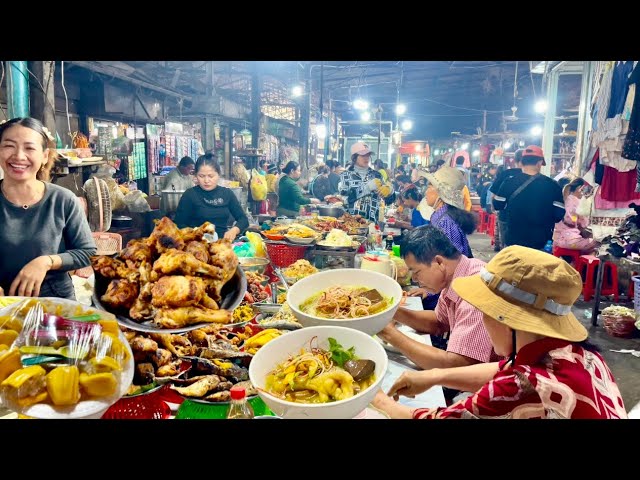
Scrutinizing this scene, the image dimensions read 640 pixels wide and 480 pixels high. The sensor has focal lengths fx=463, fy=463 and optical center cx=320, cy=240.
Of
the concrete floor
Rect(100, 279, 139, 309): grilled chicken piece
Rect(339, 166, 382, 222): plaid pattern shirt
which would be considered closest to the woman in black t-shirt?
Rect(100, 279, 139, 309): grilled chicken piece

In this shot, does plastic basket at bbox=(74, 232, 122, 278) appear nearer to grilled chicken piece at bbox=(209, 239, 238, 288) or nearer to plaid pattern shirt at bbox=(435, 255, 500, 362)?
grilled chicken piece at bbox=(209, 239, 238, 288)

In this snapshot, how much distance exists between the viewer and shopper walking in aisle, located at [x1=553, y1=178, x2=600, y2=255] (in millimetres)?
4402

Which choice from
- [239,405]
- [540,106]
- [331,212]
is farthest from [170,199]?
[540,106]

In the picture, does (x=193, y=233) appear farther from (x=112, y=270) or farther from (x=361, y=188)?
(x=361, y=188)

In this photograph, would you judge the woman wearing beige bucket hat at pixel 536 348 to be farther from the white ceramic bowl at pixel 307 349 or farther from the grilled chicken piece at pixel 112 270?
the grilled chicken piece at pixel 112 270

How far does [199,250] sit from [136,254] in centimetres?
20

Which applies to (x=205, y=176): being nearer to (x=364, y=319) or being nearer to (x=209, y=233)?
(x=209, y=233)

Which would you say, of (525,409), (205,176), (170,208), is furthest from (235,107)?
(525,409)

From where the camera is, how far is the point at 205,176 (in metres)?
2.70

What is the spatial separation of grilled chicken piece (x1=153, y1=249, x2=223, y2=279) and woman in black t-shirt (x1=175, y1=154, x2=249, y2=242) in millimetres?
834

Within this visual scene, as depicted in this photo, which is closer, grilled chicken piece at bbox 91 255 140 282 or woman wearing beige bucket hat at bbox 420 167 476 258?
grilled chicken piece at bbox 91 255 140 282

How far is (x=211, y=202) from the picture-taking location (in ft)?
8.70

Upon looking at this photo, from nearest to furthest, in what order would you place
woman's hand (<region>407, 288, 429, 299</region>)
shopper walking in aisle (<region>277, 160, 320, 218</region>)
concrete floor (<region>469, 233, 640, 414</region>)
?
woman's hand (<region>407, 288, 429, 299</region>)
concrete floor (<region>469, 233, 640, 414</region>)
shopper walking in aisle (<region>277, 160, 320, 218</region>)
